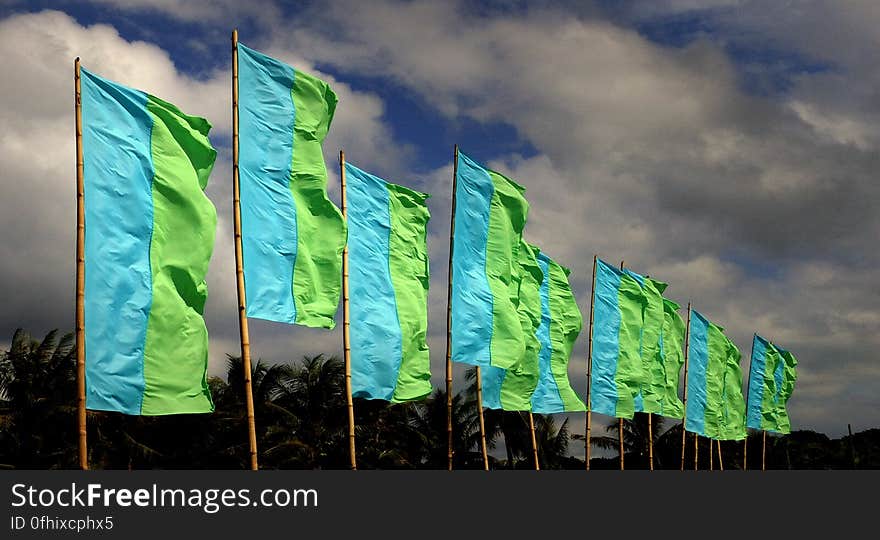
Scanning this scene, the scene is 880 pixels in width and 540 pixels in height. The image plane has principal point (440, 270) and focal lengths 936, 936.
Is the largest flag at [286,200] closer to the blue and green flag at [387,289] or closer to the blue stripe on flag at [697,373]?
the blue and green flag at [387,289]

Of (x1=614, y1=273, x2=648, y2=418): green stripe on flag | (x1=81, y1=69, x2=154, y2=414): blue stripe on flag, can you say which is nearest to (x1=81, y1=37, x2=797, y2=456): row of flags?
(x1=81, y1=69, x2=154, y2=414): blue stripe on flag

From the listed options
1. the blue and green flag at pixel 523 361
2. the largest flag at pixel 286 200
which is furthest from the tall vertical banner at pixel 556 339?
the largest flag at pixel 286 200

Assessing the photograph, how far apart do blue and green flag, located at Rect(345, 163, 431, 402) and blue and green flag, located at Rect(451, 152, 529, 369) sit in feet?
5.72

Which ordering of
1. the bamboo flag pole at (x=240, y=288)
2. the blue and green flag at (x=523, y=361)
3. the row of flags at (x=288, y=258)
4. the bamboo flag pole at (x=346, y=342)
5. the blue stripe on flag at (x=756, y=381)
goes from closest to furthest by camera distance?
the row of flags at (x=288, y=258)
the bamboo flag pole at (x=240, y=288)
the bamboo flag pole at (x=346, y=342)
the blue and green flag at (x=523, y=361)
the blue stripe on flag at (x=756, y=381)

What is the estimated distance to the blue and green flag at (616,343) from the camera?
1246 inches

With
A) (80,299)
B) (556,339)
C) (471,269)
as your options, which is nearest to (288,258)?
(80,299)

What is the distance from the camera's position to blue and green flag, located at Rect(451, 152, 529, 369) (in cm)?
2267

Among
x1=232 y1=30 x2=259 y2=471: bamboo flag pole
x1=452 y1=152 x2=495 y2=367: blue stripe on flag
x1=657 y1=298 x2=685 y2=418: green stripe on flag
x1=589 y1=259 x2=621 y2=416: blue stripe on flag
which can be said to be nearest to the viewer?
x1=232 y1=30 x2=259 y2=471: bamboo flag pole

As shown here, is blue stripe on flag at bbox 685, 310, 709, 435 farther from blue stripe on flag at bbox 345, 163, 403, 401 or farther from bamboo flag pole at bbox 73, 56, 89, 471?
bamboo flag pole at bbox 73, 56, 89, 471

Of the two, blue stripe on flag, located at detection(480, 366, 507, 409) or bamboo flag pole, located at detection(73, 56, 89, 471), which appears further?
blue stripe on flag, located at detection(480, 366, 507, 409)

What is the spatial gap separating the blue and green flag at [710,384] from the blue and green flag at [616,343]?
886 cm

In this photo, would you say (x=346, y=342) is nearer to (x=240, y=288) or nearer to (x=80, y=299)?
(x=240, y=288)

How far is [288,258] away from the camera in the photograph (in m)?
17.2
